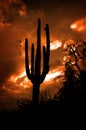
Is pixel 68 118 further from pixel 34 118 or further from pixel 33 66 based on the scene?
pixel 33 66

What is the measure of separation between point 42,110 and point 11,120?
1.19 m

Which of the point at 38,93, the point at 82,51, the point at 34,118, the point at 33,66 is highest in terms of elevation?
the point at 82,51

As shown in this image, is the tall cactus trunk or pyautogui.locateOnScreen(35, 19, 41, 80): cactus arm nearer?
the tall cactus trunk

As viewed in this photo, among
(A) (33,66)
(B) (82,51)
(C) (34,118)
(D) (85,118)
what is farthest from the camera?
(B) (82,51)

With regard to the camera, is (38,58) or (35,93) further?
(38,58)

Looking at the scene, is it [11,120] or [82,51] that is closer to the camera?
[11,120]

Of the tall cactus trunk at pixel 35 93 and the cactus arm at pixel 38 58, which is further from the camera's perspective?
the cactus arm at pixel 38 58

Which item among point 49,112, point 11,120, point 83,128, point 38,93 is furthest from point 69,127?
point 38,93

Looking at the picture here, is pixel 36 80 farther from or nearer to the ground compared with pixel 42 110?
farther from the ground

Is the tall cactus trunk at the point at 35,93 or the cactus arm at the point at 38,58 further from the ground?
the cactus arm at the point at 38,58

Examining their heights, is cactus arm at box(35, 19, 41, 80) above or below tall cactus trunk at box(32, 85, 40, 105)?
above

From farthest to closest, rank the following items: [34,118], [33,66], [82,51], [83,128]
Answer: [82,51] → [33,66] → [34,118] → [83,128]

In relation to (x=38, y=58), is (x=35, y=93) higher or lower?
lower

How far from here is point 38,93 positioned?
37.6 feet
